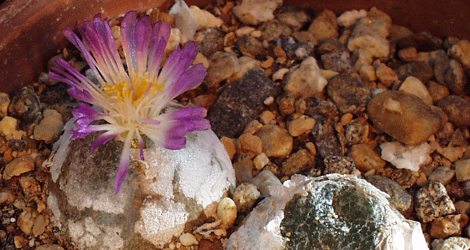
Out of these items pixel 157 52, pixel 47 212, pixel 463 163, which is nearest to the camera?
pixel 157 52

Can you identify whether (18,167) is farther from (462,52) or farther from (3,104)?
(462,52)

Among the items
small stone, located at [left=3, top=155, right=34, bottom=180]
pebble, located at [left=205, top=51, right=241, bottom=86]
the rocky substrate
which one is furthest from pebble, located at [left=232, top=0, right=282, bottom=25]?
small stone, located at [left=3, top=155, right=34, bottom=180]

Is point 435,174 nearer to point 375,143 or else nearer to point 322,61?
point 375,143

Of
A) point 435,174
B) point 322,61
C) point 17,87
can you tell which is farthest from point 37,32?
point 435,174

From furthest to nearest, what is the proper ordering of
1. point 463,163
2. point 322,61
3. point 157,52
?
point 322,61 → point 463,163 → point 157,52

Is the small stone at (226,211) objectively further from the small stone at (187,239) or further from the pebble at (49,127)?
the pebble at (49,127)

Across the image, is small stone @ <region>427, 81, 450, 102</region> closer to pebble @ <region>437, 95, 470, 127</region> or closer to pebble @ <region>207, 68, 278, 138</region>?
pebble @ <region>437, 95, 470, 127</region>
